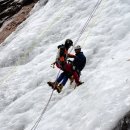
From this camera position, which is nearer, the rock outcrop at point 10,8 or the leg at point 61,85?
the leg at point 61,85

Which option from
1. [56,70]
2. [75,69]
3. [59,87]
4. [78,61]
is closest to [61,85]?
[59,87]

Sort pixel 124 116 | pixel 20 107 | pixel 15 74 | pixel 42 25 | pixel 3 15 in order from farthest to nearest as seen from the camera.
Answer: pixel 3 15 < pixel 42 25 < pixel 15 74 < pixel 20 107 < pixel 124 116

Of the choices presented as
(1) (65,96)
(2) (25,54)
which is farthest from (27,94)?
(2) (25,54)

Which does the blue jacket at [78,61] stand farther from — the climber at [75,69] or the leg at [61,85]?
the leg at [61,85]

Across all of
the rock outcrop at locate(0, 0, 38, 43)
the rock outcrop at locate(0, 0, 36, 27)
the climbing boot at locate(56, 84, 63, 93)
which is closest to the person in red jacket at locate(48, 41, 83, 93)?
the climbing boot at locate(56, 84, 63, 93)

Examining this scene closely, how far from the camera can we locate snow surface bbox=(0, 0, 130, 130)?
12.0 meters

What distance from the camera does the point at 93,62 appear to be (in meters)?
15.6

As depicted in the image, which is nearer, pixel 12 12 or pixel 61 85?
pixel 61 85

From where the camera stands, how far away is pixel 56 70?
651 inches

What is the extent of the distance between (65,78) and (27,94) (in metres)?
2.58

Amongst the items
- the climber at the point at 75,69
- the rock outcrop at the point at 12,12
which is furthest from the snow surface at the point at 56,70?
the rock outcrop at the point at 12,12

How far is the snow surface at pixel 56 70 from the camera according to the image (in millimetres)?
11992

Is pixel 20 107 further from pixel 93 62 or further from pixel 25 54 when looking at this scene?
pixel 25 54

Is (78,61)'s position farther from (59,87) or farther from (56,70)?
(56,70)
